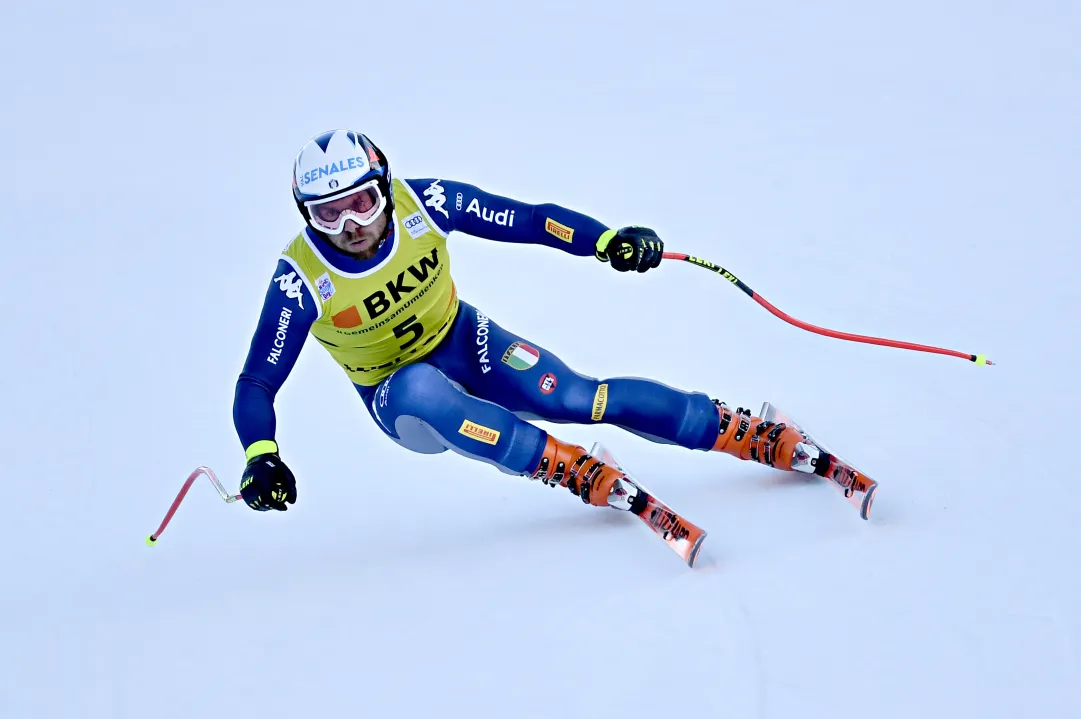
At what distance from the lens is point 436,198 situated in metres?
4.05

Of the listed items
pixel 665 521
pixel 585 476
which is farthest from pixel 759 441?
pixel 585 476

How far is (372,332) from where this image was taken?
3.99m

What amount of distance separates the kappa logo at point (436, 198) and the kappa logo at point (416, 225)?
54mm

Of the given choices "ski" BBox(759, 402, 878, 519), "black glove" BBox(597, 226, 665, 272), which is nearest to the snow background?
"ski" BBox(759, 402, 878, 519)

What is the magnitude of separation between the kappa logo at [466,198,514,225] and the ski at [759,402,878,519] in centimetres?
127

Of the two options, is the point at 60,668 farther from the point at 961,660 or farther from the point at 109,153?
the point at 109,153

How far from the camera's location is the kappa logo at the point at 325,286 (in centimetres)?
381

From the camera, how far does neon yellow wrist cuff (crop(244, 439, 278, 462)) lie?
3.63 m

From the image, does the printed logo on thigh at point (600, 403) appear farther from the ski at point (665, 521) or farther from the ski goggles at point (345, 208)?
the ski goggles at point (345, 208)

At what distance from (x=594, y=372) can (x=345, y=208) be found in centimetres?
169

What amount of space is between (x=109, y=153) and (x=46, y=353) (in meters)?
2.43

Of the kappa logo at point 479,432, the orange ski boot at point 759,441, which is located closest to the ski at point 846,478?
the orange ski boot at point 759,441

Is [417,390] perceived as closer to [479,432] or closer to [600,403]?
[479,432]

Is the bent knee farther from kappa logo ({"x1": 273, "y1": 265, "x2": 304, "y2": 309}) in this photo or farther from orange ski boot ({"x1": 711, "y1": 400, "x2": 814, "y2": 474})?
orange ski boot ({"x1": 711, "y1": 400, "x2": 814, "y2": 474})
